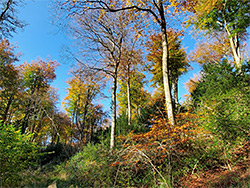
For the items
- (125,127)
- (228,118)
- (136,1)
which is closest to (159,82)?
(125,127)

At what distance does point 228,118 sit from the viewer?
12.5 ft

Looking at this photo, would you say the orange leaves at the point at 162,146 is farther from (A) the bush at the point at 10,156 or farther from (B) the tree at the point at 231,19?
(B) the tree at the point at 231,19

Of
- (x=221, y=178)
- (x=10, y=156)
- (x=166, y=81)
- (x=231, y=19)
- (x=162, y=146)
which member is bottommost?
(x=221, y=178)

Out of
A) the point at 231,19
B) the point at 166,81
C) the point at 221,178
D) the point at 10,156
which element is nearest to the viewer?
the point at 221,178

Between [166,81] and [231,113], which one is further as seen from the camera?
[166,81]

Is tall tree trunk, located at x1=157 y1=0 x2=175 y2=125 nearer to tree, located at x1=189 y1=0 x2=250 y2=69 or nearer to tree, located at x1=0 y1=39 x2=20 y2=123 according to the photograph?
tree, located at x1=189 y1=0 x2=250 y2=69

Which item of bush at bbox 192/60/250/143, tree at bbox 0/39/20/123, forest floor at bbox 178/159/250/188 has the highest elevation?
tree at bbox 0/39/20/123

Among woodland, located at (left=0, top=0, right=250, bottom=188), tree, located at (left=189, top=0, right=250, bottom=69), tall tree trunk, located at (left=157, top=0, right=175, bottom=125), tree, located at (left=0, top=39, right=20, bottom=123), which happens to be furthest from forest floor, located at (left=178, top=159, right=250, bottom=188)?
tree, located at (left=0, top=39, right=20, bottom=123)

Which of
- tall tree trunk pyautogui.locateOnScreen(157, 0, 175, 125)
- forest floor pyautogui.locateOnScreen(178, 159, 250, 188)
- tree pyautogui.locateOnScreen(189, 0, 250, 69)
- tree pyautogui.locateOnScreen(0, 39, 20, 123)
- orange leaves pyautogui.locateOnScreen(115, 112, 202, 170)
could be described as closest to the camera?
forest floor pyautogui.locateOnScreen(178, 159, 250, 188)

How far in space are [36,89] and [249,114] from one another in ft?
63.8

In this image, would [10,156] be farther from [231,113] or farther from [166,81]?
[231,113]

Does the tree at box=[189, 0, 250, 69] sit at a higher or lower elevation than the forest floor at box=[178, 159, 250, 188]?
higher

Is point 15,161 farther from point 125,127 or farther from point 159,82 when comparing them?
point 159,82

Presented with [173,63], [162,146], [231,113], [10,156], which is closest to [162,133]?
[162,146]
